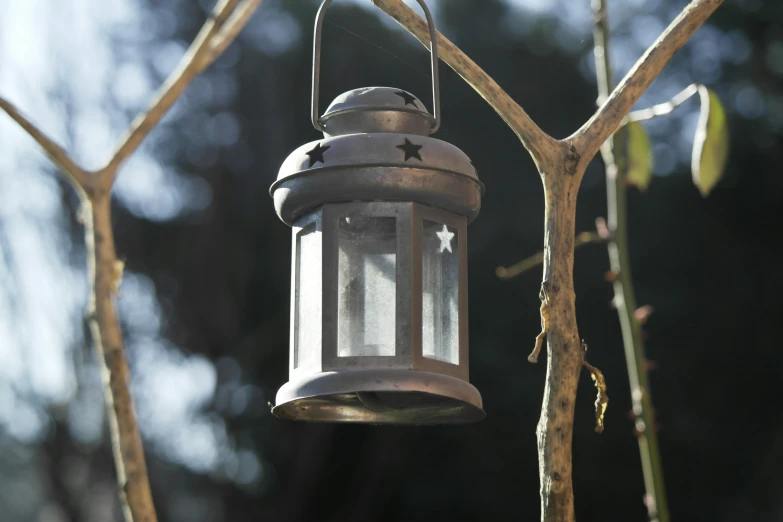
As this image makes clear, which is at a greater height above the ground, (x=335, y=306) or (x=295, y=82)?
(x=295, y=82)

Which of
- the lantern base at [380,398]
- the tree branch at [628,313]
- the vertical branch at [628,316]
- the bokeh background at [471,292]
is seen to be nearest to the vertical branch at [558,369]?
the lantern base at [380,398]

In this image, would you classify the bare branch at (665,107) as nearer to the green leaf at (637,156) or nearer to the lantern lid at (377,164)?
the green leaf at (637,156)

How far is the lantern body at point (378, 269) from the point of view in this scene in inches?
59.4

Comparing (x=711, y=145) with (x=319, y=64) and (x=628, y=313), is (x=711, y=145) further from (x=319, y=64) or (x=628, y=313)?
(x=319, y=64)

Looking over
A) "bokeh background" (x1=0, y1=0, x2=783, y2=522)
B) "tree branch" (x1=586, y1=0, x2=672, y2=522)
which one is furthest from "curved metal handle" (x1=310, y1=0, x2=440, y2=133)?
"bokeh background" (x1=0, y1=0, x2=783, y2=522)

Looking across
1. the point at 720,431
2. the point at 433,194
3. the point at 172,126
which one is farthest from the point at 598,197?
the point at 433,194

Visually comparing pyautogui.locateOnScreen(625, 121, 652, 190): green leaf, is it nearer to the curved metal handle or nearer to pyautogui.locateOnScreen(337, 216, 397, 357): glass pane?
the curved metal handle

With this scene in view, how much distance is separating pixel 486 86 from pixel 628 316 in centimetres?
76

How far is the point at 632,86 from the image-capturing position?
5.56ft

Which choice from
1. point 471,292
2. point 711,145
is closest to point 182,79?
point 711,145

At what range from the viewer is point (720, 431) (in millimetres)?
5035

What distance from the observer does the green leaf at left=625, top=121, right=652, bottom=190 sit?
2.46m

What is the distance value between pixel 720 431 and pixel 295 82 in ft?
8.65

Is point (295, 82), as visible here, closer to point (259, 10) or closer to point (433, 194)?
point (259, 10)
